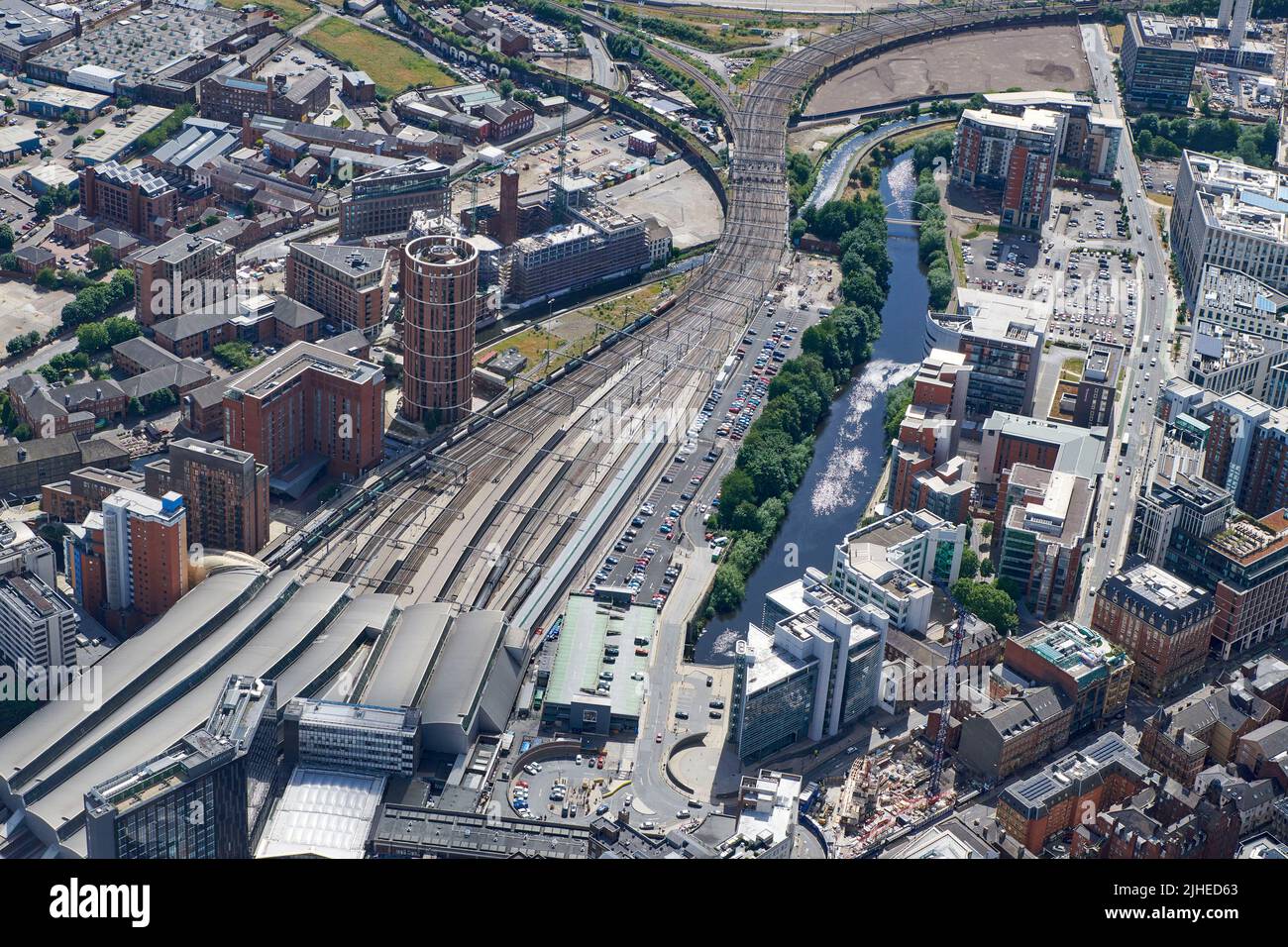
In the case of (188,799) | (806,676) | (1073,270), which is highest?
(1073,270)

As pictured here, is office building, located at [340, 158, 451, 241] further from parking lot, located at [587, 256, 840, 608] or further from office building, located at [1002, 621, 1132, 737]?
office building, located at [1002, 621, 1132, 737]

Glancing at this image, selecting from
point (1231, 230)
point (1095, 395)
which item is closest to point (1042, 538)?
point (1095, 395)

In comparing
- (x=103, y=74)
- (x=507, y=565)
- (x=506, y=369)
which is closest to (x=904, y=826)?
(x=507, y=565)

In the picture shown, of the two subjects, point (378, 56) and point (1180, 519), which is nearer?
point (1180, 519)

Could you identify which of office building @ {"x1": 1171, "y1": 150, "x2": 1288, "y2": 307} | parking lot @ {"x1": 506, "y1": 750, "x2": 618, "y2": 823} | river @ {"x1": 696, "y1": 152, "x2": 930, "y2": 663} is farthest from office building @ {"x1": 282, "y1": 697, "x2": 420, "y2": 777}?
office building @ {"x1": 1171, "y1": 150, "x2": 1288, "y2": 307}

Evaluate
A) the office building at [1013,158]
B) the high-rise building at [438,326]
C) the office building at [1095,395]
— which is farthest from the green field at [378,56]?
the office building at [1095,395]

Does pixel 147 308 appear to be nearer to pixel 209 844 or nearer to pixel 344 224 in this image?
pixel 344 224

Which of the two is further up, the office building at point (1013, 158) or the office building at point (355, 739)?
the office building at point (1013, 158)

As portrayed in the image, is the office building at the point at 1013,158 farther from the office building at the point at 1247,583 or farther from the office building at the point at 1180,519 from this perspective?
the office building at the point at 1247,583

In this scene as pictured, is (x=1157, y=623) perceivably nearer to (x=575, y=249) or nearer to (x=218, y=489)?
(x=218, y=489)
